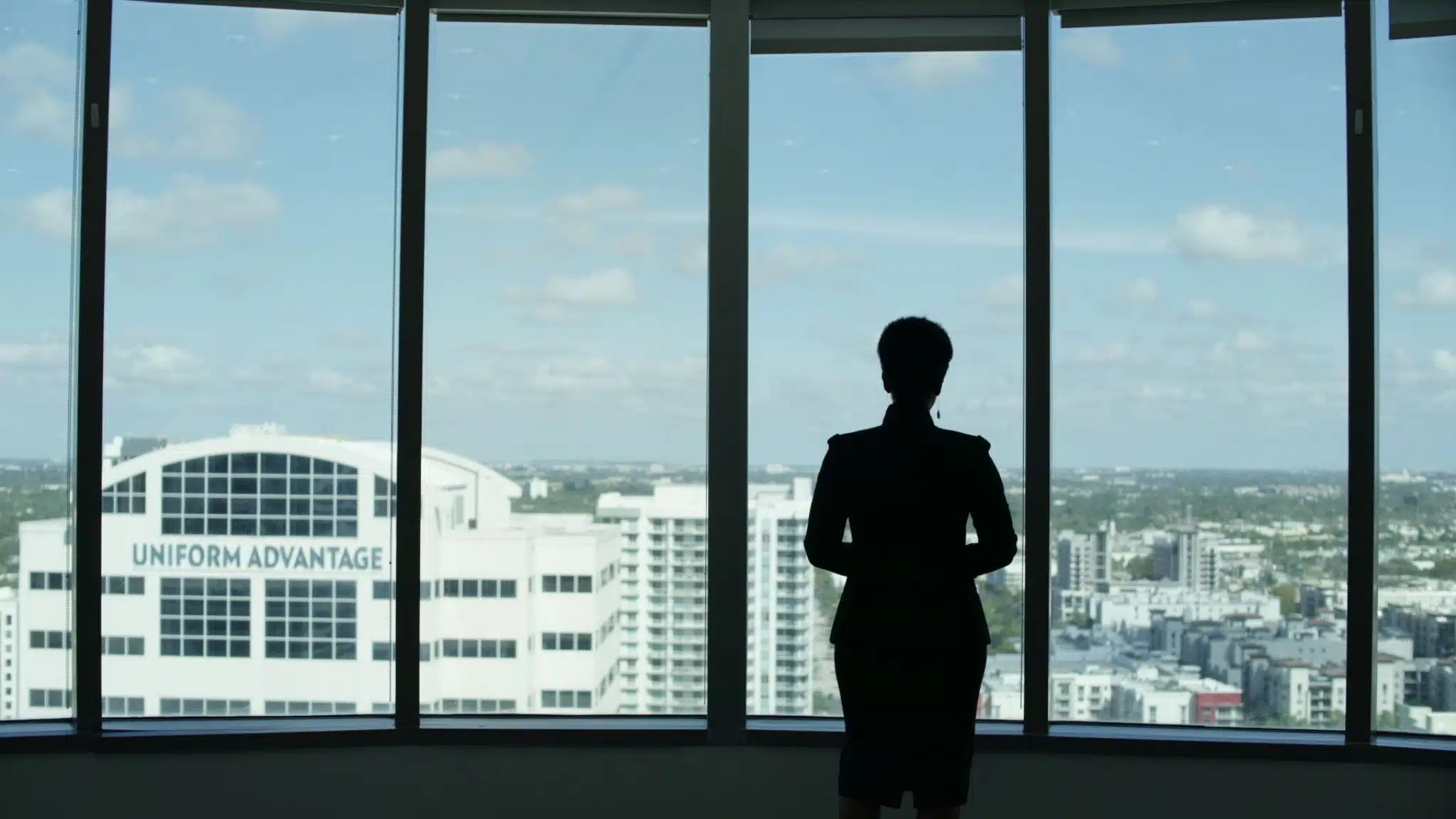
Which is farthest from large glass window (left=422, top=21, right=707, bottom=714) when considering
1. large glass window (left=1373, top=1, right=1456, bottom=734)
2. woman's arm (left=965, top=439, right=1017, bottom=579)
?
large glass window (left=1373, top=1, right=1456, bottom=734)

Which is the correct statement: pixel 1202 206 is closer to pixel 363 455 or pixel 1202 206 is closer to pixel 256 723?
pixel 363 455

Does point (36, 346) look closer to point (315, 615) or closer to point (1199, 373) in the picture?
point (315, 615)

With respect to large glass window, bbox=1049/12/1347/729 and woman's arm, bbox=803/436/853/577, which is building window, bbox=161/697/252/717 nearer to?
woman's arm, bbox=803/436/853/577

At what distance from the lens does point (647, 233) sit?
3.32m

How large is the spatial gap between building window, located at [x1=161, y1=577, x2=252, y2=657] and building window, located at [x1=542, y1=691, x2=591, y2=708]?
2.91ft

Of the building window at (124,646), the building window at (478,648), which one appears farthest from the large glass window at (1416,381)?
the building window at (124,646)

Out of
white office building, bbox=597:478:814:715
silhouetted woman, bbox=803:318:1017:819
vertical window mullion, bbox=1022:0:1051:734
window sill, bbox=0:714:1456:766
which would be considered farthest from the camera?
white office building, bbox=597:478:814:715

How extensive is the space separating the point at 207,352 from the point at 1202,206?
294 centimetres

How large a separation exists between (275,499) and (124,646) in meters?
0.60

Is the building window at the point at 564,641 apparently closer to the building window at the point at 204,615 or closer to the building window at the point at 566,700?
the building window at the point at 566,700

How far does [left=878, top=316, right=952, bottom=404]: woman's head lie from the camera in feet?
6.86

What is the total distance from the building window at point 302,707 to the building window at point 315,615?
14cm

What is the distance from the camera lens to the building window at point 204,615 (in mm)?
3242

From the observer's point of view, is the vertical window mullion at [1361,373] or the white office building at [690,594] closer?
the vertical window mullion at [1361,373]
